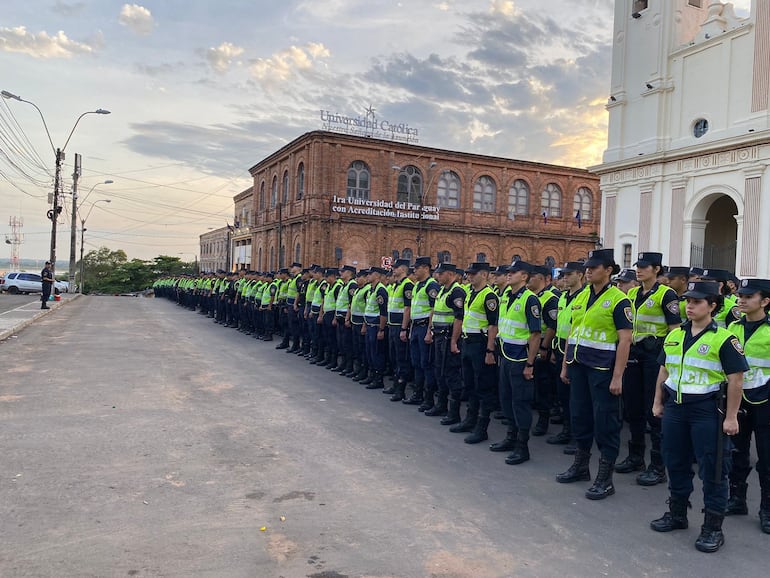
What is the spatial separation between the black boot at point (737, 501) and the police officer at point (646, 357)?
957 millimetres

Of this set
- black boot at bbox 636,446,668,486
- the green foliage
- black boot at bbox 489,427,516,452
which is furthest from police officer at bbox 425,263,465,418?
the green foliage

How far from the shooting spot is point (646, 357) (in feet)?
21.4

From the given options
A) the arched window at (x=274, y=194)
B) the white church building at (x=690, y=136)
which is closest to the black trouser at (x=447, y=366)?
the white church building at (x=690, y=136)

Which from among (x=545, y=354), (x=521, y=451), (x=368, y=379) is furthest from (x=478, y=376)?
(x=368, y=379)

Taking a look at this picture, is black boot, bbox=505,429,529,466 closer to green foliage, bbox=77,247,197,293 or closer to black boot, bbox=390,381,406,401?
black boot, bbox=390,381,406,401

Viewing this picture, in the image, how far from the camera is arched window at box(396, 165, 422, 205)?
44.5 meters

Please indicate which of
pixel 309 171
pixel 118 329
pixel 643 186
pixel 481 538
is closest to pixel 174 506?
pixel 481 538

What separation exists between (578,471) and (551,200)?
1846 inches

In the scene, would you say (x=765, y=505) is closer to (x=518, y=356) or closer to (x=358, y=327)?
(x=518, y=356)

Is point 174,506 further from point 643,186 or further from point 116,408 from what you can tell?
point 643,186

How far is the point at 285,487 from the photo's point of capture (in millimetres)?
5312

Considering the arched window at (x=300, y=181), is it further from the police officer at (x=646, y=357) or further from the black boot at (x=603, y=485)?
the black boot at (x=603, y=485)

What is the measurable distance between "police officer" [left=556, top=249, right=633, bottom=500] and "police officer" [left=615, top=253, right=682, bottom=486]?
0.69 metres

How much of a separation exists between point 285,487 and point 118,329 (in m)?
15.6
